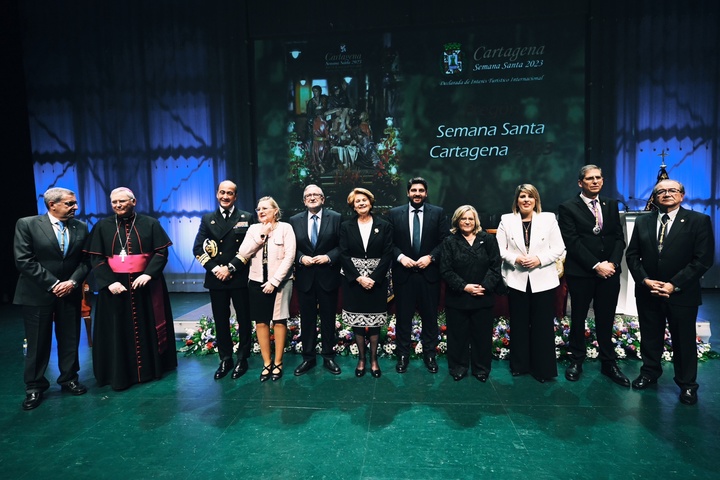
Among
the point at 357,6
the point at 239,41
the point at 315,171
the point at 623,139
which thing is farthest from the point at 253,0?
the point at 623,139

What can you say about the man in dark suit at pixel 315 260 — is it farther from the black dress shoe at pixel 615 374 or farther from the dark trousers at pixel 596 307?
the black dress shoe at pixel 615 374

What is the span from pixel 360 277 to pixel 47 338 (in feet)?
8.55

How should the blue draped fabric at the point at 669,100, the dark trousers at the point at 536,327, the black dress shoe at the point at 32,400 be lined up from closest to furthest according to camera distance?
the black dress shoe at the point at 32,400
the dark trousers at the point at 536,327
the blue draped fabric at the point at 669,100

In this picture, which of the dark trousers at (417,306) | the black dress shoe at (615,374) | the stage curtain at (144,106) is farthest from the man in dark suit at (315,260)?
the stage curtain at (144,106)

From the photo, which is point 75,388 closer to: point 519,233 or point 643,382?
point 519,233

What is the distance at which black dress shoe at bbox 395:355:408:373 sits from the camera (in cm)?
393

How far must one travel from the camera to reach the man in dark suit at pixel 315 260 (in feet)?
12.5

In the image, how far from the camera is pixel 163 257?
3812 millimetres

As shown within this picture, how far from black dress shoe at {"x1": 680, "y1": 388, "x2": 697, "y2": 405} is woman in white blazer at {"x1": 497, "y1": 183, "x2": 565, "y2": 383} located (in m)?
0.87

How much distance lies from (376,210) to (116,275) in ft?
14.5

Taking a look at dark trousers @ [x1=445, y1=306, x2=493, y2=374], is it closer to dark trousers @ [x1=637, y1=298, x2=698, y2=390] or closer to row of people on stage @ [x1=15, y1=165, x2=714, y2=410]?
row of people on stage @ [x1=15, y1=165, x2=714, y2=410]

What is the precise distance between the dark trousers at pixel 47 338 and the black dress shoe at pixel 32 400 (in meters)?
0.03

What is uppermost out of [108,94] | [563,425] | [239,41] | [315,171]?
[239,41]

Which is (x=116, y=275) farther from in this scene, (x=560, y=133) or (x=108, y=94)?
(x=560, y=133)
